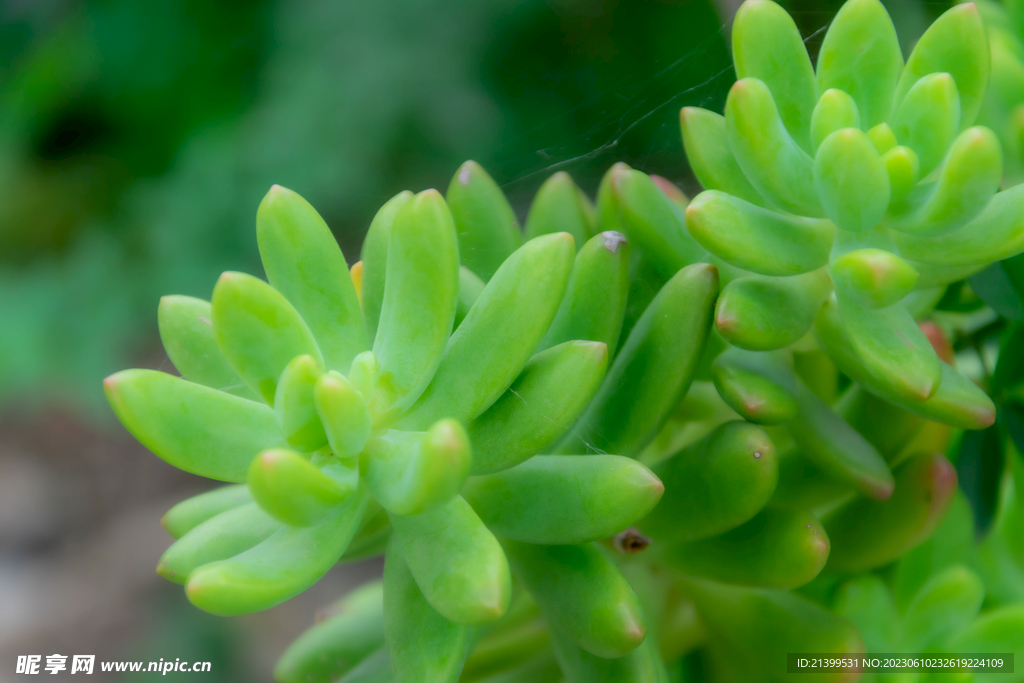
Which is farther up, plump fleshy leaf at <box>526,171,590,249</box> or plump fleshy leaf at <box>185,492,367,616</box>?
plump fleshy leaf at <box>526,171,590,249</box>

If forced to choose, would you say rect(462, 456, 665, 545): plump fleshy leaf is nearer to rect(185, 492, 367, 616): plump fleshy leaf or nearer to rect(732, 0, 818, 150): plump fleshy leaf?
rect(185, 492, 367, 616): plump fleshy leaf

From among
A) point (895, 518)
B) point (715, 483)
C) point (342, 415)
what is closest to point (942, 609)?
point (895, 518)

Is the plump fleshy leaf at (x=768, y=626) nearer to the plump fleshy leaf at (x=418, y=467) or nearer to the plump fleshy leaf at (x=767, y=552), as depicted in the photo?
the plump fleshy leaf at (x=767, y=552)

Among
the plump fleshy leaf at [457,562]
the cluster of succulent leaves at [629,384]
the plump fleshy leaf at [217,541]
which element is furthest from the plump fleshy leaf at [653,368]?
the plump fleshy leaf at [217,541]

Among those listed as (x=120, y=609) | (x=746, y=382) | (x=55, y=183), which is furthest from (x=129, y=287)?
(x=746, y=382)

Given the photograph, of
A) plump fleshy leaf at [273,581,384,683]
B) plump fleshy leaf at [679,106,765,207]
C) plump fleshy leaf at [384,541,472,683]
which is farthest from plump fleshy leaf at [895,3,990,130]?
plump fleshy leaf at [273,581,384,683]

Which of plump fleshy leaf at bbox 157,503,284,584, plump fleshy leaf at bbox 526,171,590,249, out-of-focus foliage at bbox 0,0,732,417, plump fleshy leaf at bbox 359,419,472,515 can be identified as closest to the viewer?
plump fleshy leaf at bbox 359,419,472,515

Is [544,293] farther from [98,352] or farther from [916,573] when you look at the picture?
[98,352]

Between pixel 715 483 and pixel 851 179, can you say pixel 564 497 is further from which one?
pixel 851 179
